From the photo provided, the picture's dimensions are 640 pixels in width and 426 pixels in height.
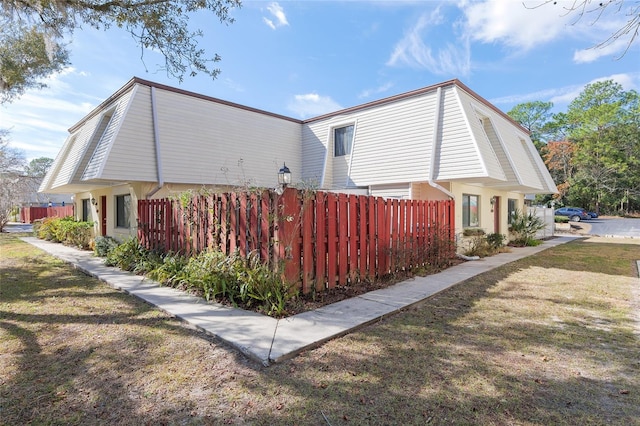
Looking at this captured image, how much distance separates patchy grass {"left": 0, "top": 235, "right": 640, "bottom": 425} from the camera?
2416 millimetres

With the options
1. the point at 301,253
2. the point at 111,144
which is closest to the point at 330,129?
the point at 111,144

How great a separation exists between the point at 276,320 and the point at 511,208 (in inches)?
619

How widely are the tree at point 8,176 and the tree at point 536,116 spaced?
54.6m

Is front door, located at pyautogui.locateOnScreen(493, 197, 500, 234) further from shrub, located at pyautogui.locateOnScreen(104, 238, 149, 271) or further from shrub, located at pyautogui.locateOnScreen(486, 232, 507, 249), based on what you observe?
shrub, located at pyautogui.locateOnScreen(104, 238, 149, 271)

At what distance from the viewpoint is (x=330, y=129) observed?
45.6 ft

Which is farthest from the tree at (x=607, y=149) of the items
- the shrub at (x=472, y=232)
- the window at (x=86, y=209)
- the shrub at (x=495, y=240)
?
the window at (x=86, y=209)

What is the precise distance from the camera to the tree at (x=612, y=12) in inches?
123

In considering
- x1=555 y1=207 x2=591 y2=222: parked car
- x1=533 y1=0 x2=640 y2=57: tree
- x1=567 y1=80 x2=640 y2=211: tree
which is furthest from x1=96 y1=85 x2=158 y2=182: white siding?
x1=567 y1=80 x2=640 y2=211: tree

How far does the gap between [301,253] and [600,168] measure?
4417 cm

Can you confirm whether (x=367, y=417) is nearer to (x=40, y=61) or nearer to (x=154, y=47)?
(x=154, y=47)

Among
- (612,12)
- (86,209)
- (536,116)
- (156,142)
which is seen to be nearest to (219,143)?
(156,142)

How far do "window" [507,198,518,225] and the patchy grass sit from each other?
437 inches

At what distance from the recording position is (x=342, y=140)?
13.8 meters

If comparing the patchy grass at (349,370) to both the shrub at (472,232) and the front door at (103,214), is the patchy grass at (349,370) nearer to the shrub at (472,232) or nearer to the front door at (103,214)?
the shrub at (472,232)
